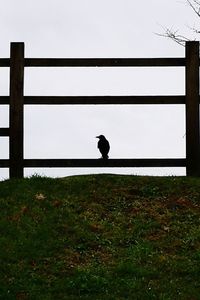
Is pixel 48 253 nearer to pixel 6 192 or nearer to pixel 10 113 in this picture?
pixel 6 192

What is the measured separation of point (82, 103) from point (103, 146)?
1.41 m

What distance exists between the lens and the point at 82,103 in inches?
501

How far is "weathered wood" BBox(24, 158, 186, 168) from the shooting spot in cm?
1282

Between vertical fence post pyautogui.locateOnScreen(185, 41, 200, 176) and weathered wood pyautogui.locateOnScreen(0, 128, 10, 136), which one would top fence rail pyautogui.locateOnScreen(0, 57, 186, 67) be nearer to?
vertical fence post pyautogui.locateOnScreen(185, 41, 200, 176)

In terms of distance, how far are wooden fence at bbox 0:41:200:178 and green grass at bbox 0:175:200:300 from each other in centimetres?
35

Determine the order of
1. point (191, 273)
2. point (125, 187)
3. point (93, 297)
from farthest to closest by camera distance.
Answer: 1. point (125, 187)
2. point (191, 273)
3. point (93, 297)

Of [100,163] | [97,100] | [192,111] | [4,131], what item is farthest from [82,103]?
[192,111]

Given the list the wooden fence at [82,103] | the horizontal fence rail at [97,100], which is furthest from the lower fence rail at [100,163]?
the horizontal fence rail at [97,100]

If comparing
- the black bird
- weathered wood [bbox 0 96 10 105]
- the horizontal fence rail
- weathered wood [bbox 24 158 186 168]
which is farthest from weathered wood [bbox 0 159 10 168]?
the black bird

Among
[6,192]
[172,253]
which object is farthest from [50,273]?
[6,192]

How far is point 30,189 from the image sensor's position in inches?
470

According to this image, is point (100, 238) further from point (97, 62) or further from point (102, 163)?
point (97, 62)

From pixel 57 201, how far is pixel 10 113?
2343 mm

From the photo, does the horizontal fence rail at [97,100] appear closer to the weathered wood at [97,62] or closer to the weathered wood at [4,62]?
the weathered wood at [97,62]
